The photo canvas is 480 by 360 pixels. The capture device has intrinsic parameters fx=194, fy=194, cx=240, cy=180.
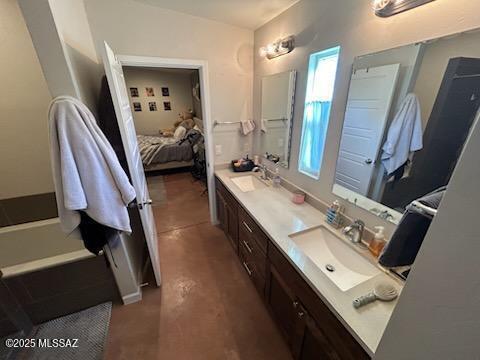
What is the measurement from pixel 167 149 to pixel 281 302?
4.02 metres

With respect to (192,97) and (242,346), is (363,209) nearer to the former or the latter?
(242,346)

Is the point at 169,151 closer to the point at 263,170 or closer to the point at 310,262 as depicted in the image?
the point at 263,170

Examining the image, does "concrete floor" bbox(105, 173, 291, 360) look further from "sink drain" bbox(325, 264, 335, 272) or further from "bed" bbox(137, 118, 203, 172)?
"bed" bbox(137, 118, 203, 172)

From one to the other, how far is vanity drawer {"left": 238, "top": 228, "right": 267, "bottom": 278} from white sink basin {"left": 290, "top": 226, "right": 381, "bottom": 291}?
346 mm

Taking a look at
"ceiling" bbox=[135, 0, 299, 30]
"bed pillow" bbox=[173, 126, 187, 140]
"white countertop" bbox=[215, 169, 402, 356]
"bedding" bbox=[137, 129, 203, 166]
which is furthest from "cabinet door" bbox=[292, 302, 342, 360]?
"bed pillow" bbox=[173, 126, 187, 140]

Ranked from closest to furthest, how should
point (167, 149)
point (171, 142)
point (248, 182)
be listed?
point (248, 182)
point (167, 149)
point (171, 142)

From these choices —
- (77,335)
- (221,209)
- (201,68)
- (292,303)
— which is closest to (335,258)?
(292,303)

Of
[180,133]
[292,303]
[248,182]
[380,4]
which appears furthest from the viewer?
[180,133]

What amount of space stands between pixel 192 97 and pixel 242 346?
6.18 m

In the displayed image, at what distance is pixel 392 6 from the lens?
956mm

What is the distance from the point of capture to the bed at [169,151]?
439 cm

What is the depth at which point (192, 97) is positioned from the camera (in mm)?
6055

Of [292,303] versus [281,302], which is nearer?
[292,303]

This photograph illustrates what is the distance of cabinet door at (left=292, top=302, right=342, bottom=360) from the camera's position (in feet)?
3.13
